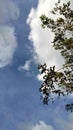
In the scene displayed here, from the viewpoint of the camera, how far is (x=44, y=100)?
26609 millimetres

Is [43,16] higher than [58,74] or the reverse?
higher

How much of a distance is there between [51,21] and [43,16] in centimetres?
76

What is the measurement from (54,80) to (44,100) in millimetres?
1748

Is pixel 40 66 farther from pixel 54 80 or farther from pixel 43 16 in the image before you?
pixel 43 16

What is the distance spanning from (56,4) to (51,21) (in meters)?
1.50

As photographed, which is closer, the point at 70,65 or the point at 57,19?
the point at 70,65

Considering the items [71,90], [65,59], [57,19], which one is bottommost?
[71,90]

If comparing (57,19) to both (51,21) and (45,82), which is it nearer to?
(51,21)

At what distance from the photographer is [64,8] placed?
28812 mm

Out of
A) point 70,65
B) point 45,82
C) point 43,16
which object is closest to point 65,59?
point 70,65

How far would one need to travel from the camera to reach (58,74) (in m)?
27.2

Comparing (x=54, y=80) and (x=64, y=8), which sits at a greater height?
(x=64, y=8)

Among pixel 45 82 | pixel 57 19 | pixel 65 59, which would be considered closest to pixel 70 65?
pixel 65 59

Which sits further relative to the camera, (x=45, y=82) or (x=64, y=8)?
(x=64, y=8)
